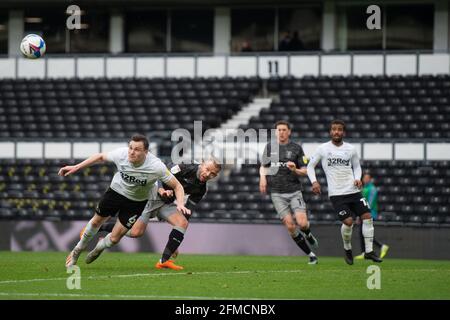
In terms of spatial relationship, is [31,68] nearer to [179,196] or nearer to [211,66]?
[211,66]

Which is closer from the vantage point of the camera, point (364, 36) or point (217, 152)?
point (217, 152)

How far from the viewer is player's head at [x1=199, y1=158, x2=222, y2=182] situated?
14.7 metres

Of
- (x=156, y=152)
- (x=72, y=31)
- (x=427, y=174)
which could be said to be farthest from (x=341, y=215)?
(x=72, y=31)

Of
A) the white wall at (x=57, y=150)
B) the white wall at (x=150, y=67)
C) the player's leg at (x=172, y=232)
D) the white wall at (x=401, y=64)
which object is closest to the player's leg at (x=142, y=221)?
the player's leg at (x=172, y=232)

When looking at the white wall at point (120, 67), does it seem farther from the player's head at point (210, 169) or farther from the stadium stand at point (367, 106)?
the player's head at point (210, 169)

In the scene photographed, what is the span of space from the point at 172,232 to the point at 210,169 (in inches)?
44.8

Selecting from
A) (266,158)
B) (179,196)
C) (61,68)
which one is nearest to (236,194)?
(266,158)

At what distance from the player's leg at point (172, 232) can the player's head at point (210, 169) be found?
76 cm

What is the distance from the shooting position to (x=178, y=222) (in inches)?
605

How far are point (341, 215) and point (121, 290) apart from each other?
5940 millimetres

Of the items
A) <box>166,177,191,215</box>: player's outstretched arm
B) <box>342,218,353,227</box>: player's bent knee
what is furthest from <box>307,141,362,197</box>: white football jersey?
<box>166,177,191,215</box>: player's outstretched arm

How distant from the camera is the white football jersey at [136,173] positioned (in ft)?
45.8

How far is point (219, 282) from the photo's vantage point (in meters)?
13.0

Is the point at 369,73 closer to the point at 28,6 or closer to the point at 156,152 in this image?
the point at 156,152
